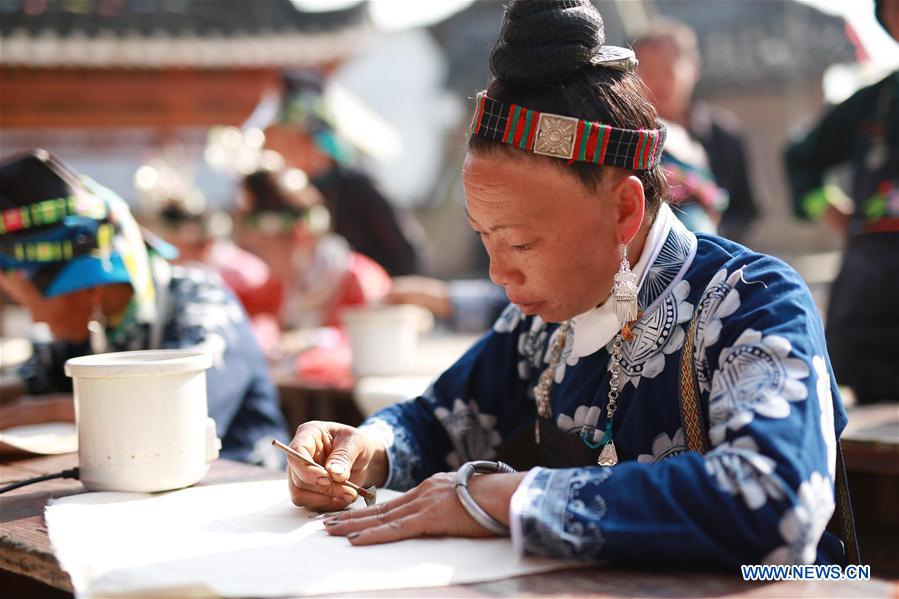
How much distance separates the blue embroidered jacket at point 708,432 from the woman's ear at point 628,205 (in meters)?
0.08

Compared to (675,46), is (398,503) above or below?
below

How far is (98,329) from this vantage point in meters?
2.71

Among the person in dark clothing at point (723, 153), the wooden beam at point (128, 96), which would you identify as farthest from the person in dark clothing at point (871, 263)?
the wooden beam at point (128, 96)

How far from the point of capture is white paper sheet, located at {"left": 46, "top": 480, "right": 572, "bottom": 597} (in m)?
1.25

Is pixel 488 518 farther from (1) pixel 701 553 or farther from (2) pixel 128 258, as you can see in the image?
(2) pixel 128 258

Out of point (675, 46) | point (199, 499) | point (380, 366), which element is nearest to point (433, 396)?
point (199, 499)

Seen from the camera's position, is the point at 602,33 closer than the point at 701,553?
No

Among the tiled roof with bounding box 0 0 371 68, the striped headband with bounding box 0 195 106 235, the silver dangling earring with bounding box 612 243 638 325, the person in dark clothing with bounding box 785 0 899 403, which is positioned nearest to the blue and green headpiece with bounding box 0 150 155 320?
the striped headband with bounding box 0 195 106 235

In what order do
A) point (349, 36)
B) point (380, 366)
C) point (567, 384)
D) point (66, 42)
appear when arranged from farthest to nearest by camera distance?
point (349, 36) → point (66, 42) → point (380, 366) → point (567, 384)

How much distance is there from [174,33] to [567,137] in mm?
9761

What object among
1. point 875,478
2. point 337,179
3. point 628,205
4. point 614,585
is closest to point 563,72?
point 628,205

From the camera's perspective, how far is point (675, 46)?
451 cm

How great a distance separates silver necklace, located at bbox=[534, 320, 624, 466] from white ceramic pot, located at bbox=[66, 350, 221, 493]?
667mm

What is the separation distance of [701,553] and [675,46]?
368cm
